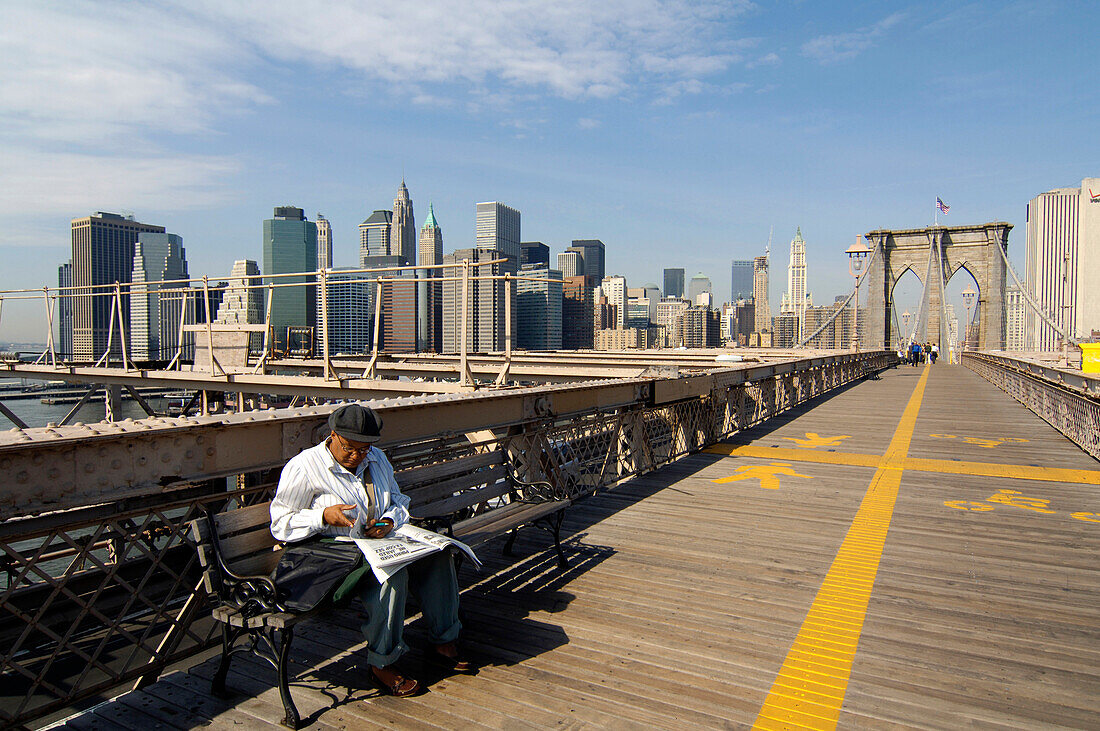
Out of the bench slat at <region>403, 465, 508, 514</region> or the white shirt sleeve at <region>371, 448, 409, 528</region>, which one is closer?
the white shirt sleeve at <region>371, 448, 409, 528</region>

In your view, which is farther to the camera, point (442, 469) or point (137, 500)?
point (442, 469)

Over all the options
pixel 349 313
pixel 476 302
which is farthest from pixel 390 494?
pixel 476 302

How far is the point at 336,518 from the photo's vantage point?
3199mm

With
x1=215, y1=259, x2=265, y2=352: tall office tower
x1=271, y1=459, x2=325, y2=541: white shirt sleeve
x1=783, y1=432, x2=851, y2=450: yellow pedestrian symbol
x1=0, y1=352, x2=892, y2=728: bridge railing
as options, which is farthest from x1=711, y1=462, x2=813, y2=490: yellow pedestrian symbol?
x1=215, y1=259, x2=265, y2=352: tall office tower

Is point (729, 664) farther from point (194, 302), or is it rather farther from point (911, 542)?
point (194, 302)

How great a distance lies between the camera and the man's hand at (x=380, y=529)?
3264 millimetres

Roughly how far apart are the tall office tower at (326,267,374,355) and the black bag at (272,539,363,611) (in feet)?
29.5

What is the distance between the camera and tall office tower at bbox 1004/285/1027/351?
70.8m

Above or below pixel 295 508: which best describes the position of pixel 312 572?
below

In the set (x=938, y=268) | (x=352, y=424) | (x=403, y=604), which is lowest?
(x=403, y=604)

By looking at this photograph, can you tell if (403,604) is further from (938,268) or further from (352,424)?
(938,268)

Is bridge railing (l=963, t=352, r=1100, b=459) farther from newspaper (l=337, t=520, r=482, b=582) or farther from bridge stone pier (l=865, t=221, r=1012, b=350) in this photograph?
bridge stone pier (l=865, t=221, r=1012, b=350)

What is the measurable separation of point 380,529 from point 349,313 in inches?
441

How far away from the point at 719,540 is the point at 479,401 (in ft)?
7.39
